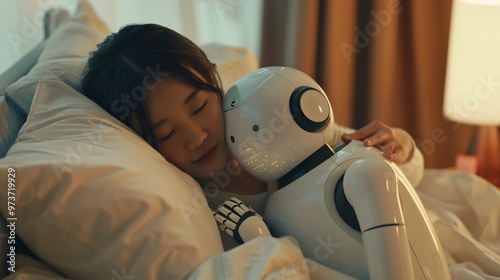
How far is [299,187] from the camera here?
90cm

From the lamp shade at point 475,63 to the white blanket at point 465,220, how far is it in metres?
0.34

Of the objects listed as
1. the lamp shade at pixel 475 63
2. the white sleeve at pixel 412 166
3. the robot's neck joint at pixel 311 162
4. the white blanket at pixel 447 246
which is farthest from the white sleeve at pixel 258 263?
the lamp shade at pixel 475 63

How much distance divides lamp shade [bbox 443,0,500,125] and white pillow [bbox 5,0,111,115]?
0.97 m

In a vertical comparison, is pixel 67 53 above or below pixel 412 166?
above

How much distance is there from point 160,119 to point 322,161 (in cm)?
30

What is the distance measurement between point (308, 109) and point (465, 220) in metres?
0.58

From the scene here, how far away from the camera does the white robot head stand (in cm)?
89

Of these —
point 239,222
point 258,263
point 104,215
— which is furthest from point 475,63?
point 104,215

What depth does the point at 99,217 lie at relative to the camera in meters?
0.72

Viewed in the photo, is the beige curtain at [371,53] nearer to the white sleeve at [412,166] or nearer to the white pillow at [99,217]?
the white sleeve at [412,166]

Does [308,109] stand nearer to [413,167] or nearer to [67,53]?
[413,167]

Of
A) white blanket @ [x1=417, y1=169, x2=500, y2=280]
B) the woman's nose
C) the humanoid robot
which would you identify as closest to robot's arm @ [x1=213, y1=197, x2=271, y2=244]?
the humanoid robot

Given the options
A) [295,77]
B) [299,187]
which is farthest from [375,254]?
[295,77]

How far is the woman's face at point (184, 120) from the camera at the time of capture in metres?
1.01
